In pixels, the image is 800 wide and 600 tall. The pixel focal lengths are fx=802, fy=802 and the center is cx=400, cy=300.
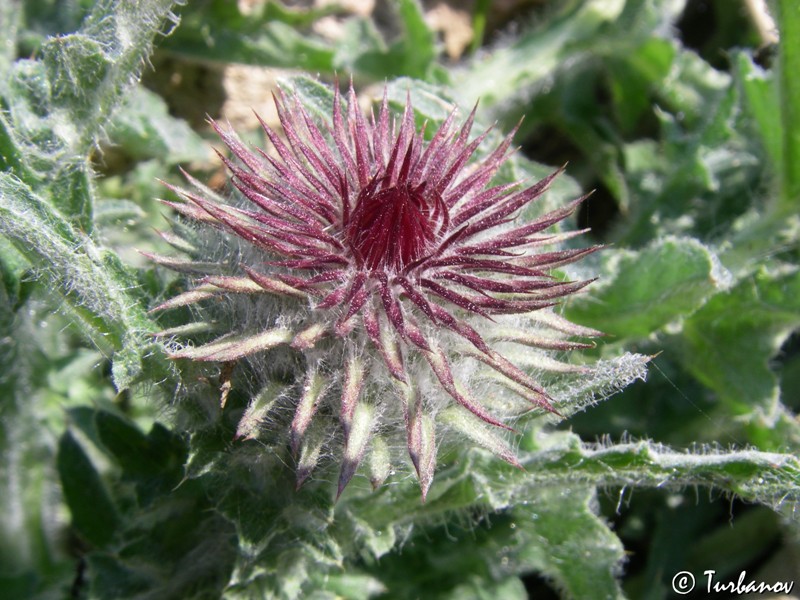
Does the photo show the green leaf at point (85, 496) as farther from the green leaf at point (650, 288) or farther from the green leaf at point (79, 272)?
the green leaf at point (650, 288)

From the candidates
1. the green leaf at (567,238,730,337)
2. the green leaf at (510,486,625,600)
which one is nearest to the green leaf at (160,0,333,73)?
the green leaf at (567,238,730,337)

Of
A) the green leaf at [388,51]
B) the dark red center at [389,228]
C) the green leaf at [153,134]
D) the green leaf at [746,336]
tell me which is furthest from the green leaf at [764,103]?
the green leaf at [153,134]

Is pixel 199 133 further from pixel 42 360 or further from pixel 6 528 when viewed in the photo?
pixel 6 528

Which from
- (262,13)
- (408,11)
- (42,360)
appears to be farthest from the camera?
(262,13)

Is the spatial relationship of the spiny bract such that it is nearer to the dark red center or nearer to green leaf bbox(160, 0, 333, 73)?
the dark red center

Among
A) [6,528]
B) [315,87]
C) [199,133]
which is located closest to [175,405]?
[315,87]

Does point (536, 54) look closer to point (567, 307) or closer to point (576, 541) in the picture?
point (567, 307)
